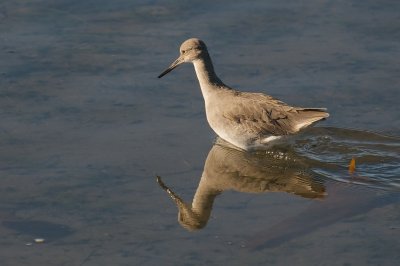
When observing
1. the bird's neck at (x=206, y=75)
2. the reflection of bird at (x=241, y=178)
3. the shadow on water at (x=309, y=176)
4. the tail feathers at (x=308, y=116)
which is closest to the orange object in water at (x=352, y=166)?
the shadow on water at (x=309, y=176)

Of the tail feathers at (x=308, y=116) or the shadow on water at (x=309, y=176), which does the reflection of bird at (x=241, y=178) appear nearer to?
the shadow on water at (x=309, y=176)

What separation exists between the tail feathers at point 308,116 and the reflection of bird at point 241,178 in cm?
37

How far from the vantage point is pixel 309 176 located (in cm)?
1043

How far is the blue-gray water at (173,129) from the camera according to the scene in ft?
29.6

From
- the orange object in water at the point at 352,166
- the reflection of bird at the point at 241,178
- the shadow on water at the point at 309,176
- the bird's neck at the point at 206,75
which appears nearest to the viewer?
the shadow on water at the point at 309,176

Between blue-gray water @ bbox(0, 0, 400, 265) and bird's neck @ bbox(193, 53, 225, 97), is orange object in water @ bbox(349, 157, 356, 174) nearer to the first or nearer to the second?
blue-gray water @ bbox(0, 0, 400, 265)

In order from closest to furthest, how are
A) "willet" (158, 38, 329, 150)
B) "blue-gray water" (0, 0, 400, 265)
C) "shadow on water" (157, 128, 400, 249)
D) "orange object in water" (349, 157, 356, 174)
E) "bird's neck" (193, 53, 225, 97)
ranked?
"blue-gray water" (0, 0, 400, 265)
"shadow on water" (157, 128, 400, 249)
"orange object in water" (349, 157, 356, 174)
"willet" (158, 38, 329, 150)
"bird's neck" (193, 53, 225, 97)

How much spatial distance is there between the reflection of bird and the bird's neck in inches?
25.3

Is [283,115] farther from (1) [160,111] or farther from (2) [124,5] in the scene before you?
(2) [124,5]

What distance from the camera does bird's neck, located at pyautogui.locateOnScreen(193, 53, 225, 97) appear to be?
11578 mm

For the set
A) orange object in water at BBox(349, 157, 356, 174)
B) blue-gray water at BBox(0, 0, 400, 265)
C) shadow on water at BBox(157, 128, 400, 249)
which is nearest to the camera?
blue-gray water at BBox(0, 0, 400, 265)

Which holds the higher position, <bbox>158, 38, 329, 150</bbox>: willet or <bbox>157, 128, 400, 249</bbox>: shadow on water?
<bbox>158, 38, 329, 150</bbox>: willet

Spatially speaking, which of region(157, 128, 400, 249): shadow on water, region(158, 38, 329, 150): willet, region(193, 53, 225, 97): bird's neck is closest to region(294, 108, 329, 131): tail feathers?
region(158, 38, 329, 150): willet

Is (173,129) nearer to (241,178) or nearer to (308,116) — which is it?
(241,178)
